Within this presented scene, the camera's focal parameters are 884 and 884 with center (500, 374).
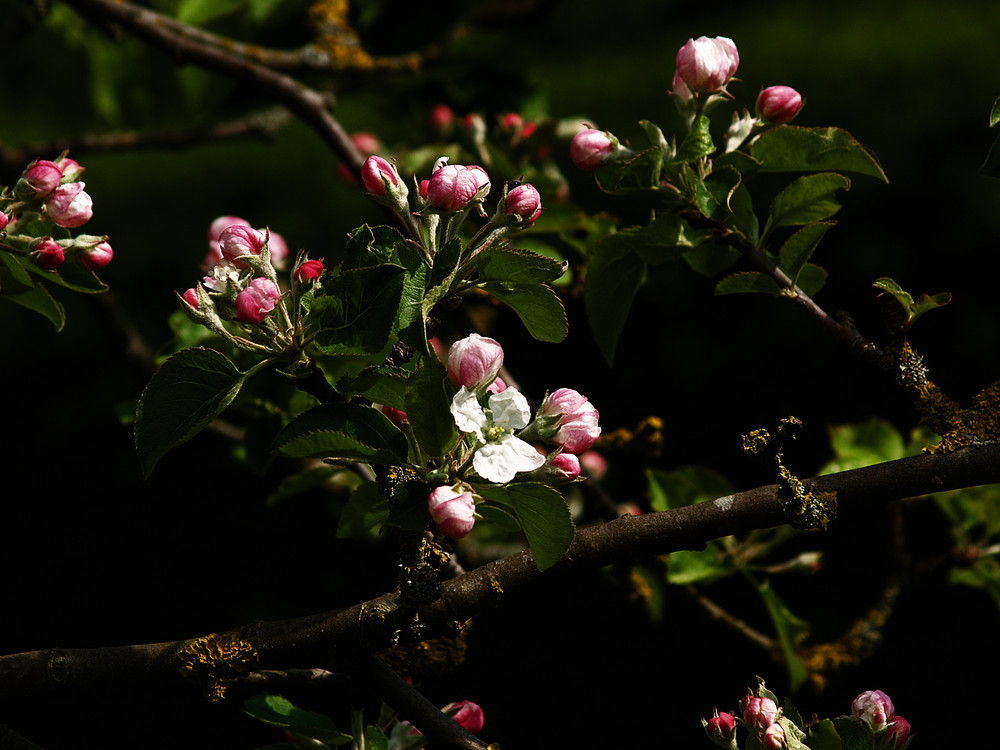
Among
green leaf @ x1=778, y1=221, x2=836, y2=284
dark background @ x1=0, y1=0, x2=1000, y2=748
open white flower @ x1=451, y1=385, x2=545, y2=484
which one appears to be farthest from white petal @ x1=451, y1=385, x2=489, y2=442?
dark background @ x1=0, y1=0, x2=1000, y2=748

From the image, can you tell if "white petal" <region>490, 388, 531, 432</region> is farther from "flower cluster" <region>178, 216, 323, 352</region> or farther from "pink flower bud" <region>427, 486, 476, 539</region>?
"flower cluster" <region>178, 216, 323, 352</region>

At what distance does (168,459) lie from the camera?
3.61 metres

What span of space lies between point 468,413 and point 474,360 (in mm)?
55

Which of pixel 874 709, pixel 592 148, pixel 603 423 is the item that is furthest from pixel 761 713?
pixel 603 423

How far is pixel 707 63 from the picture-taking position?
3.47 ft

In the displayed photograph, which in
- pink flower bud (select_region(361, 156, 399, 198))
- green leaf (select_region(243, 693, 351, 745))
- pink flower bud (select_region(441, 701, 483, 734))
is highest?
pink flower bud (select_region(361, 156, 399, 198))

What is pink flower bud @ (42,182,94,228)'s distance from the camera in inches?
41.8

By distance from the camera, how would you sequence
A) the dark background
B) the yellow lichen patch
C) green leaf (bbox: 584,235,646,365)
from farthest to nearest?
the dark background, green leaf (bbox: 584,235,646,365), the yellow lichen patch

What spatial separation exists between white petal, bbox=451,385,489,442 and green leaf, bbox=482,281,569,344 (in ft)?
0.42

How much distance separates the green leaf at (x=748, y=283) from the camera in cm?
107

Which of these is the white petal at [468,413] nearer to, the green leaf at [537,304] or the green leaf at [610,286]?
the green leaf at [537,304]

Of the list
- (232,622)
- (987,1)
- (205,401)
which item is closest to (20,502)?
(232,622)

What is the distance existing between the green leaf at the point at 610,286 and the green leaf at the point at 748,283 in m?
0.12

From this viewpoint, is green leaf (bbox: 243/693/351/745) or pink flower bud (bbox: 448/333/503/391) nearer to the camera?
pink flower bud (bbox: 448/333/503/391)
